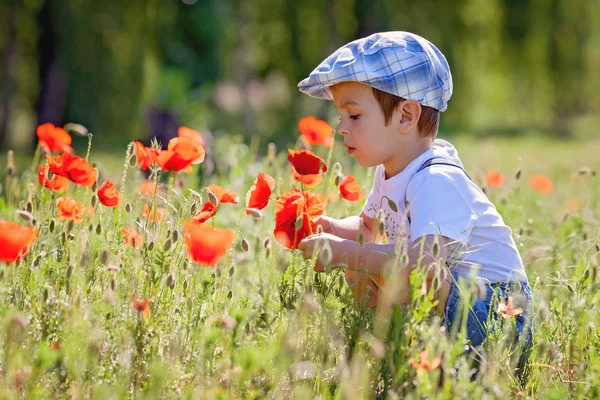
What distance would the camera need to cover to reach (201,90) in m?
13.6

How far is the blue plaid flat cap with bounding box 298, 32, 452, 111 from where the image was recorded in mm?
2314

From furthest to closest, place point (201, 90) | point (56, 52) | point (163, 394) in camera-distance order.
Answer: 1. point (201, 90)
2. point (56, 52)
3. point (163, 394)

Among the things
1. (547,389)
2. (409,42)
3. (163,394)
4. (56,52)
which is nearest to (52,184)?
(163,394)

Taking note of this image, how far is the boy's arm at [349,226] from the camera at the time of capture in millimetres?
2580

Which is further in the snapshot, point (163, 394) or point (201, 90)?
point (201, 90)

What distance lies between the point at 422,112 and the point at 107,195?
0.96 metres

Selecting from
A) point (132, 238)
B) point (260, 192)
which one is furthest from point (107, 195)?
point (260, 192)

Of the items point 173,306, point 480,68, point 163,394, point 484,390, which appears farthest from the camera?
point 480,68

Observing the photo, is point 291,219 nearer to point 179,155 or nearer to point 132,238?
point 179,155

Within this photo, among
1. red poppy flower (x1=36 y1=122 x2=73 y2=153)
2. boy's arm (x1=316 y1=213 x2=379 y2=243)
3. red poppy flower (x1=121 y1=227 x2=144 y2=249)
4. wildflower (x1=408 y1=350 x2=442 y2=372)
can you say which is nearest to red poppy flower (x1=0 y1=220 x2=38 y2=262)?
red poppy flower (x1=121 y1=227 x2=144 y2=249)

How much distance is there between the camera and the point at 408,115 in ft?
7.94

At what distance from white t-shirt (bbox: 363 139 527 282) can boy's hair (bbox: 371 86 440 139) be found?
0.06 m

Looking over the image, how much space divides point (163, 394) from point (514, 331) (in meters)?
0.95

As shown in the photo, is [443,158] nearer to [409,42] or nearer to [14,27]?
[409,42]
